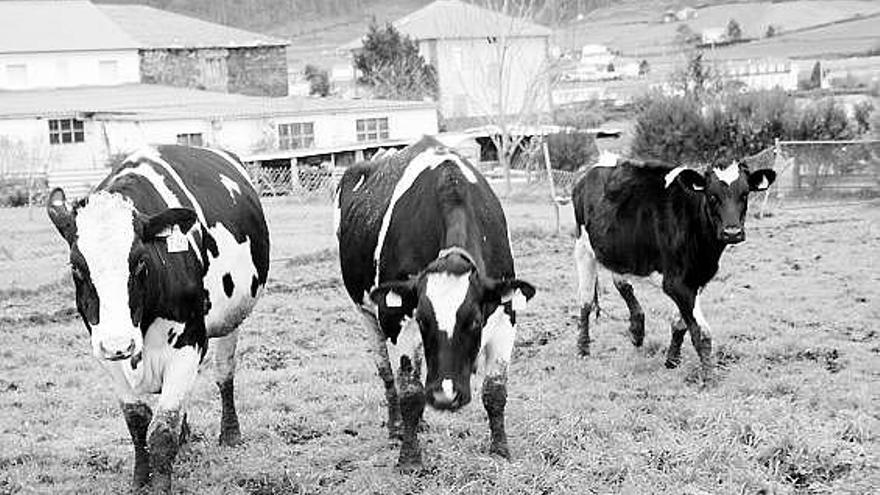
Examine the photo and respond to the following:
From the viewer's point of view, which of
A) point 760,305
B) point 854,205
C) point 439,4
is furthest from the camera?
point 439,4

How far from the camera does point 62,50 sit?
52688mm

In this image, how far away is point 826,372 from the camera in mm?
9273

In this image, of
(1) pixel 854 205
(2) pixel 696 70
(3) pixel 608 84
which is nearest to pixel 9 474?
(1) pixel 854 205

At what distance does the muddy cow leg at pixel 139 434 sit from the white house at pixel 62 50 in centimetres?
4942

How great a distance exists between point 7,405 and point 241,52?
53.9m

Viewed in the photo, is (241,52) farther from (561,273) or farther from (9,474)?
(9,474)

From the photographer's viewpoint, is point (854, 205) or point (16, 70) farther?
point (16, 70)

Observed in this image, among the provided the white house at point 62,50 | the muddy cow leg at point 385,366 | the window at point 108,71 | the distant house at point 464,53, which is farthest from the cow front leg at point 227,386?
the distant house at point 464,53

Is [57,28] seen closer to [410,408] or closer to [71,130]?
[71,130]

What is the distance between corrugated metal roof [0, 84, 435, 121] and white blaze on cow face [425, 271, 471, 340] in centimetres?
3585

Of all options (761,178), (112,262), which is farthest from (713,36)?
(112,262)

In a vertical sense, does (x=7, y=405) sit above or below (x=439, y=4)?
below

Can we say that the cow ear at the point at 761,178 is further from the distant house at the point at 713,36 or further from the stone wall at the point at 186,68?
the distant house at the point at 713,36

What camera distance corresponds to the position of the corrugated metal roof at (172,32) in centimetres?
5844
